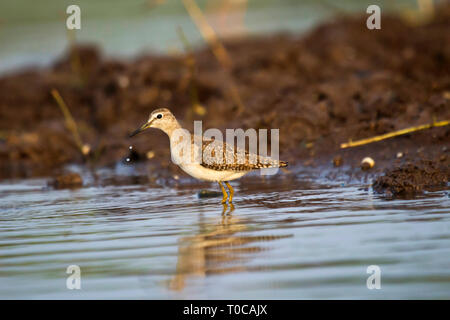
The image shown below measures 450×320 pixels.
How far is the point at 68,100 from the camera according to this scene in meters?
17.9

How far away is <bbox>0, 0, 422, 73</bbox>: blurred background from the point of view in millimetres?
25453

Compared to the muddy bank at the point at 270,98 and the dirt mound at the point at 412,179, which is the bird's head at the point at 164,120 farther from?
the dirt mound at the point at 412,179

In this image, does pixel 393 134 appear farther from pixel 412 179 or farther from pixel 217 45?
pixel 217 45

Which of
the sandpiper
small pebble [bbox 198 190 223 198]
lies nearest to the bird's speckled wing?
the sandpiper

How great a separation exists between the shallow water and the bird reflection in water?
0.4 inches

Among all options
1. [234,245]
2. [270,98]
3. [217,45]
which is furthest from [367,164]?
[217,45]

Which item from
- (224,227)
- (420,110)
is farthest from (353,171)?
(224,227)

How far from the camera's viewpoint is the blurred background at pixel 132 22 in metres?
25.5

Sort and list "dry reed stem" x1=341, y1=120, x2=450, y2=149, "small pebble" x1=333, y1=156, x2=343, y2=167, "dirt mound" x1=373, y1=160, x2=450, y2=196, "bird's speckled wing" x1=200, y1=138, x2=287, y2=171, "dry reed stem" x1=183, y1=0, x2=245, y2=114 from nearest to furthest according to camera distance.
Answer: "dirt mound" x1=373, y1=160, x2=450, y2=196, "bird's speckled wing" x1=200, y1=138, x2=287, y2=171, "dry reed stem" x1=341, y1=120, x2=450, y2=149, "small pebble" x1=333, y1=156, x2=343, y2=167, "dry reed stem" x1=183, y1=0, x2=245, y2=114

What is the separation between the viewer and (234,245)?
6676 millimetres

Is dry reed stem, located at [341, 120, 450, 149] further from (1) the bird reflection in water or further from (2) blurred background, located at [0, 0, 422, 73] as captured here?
→ (2) blurred background, located at [0, 0, 422, 73]

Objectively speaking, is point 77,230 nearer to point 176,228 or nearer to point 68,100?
point 176,228

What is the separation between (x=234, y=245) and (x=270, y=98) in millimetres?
7214
